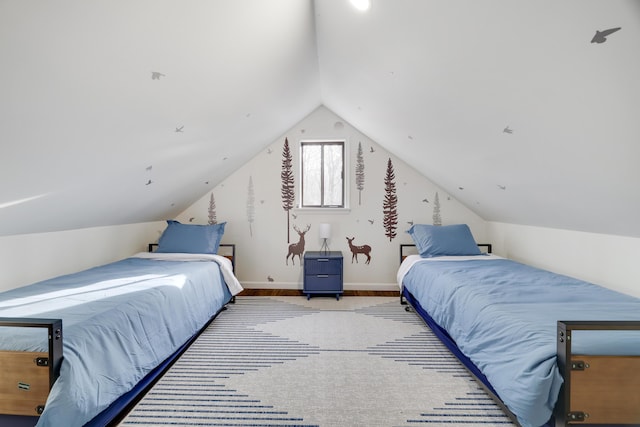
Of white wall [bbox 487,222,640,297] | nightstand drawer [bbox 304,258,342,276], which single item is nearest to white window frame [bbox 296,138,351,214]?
nightstand drawer [bbox 304,258,342,276]

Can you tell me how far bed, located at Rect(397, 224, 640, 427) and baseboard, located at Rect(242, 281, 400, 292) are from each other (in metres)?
1.40

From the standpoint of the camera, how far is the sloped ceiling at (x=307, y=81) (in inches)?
49.6

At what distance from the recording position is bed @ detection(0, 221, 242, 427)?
4.47 feet

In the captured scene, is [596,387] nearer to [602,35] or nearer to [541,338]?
[541,338]

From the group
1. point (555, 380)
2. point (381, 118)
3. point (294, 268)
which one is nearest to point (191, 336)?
point (294, 268)

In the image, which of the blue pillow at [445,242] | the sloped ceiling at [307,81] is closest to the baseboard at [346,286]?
the blue pillow at [445,242]

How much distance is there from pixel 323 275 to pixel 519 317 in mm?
2576

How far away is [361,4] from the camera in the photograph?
6.38 feet

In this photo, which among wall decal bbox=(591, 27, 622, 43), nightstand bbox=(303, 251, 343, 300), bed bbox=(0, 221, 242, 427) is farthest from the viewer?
nightstand bbox=(303, 251, 343, 300)

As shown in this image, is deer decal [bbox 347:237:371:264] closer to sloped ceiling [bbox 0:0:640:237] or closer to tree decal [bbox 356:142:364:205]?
tree decal [bbox 356:142:364:205]

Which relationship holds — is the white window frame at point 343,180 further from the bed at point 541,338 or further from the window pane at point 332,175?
the bed at point 541,338

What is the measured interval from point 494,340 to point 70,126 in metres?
2.42

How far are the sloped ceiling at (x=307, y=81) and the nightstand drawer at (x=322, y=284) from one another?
187 cm

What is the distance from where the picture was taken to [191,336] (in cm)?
263
